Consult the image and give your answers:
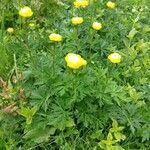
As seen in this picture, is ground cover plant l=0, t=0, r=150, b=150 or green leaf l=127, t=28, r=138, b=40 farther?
green leaf l=127, t=28, r=138, b=40

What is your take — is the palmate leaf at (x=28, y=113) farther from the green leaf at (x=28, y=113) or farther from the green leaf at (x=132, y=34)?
the green leaf at (x=132, y=34)

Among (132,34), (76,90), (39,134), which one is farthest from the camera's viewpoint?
(132,34)

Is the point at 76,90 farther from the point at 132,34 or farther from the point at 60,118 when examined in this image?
the point at 132,34

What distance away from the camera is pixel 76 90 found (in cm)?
242

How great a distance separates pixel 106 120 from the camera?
2.60 meters

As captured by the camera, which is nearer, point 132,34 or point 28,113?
point 28,113

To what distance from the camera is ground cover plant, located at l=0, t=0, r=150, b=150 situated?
2.50m

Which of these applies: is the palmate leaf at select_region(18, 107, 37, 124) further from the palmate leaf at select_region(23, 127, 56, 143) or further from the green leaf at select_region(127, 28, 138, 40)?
the green leaf at select_region(127, 28, 138, 40)

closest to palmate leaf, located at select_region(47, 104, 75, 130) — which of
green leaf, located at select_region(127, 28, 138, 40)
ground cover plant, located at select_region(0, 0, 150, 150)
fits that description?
ground cover plant, located at select_region(0, 0, 150, 150)

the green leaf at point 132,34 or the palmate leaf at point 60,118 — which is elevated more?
the green leaf at point 132,34

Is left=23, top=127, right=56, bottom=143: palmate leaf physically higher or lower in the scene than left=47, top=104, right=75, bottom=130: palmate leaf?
lower

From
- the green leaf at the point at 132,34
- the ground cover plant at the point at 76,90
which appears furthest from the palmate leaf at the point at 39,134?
the green leaf at the point at 132,34

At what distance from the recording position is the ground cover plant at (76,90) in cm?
250

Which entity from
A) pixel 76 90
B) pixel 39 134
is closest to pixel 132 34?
pixel 76 90
